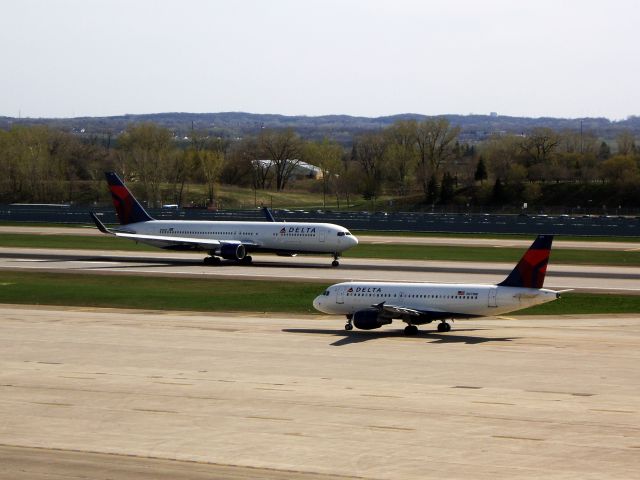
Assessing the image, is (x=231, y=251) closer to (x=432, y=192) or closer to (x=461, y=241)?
(x=461, y=241)

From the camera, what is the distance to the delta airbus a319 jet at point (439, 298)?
189 ft

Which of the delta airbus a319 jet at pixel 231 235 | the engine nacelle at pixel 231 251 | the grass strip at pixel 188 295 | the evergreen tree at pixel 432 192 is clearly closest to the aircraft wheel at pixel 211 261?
the delta airbus a319 jet at pixel 231 235

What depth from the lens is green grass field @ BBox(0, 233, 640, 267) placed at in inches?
4156

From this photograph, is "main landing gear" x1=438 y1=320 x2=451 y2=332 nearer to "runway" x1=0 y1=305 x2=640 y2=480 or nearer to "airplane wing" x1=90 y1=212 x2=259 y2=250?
"runway" x1=0 y1=305 x2=640 y2=480

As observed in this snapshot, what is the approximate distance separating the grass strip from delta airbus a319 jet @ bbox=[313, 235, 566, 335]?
9525 mm

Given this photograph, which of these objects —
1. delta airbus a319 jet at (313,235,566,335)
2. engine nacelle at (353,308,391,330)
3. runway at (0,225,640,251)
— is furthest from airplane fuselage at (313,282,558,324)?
runway at (0,225,640,251)

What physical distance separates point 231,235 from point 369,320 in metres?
44.6

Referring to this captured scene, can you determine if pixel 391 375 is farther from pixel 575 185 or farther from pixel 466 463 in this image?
pixel 575 185

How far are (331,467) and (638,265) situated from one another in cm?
7226

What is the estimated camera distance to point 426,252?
11400 centimetres

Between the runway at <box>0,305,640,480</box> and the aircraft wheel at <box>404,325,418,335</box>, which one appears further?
the aircraft wheel at <box>404,325,418,335</box>

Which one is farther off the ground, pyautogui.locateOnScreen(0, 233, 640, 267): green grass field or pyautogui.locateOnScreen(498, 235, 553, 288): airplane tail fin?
pyautogui.locateOnScreen(498, 235, 553, 288): airplane tail fin

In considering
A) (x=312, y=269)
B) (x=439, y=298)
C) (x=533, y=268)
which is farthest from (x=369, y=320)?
(x=312, y=269)

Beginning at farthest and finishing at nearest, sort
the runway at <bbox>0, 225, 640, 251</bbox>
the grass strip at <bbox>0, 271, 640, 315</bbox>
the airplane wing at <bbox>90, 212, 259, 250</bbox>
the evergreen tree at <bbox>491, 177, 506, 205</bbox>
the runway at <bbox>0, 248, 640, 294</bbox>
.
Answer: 1. the evergreen tree at <bbox>491, 177, 506, 205</bbox>
2. the runway at <bbox>0, 225, 640, 251</bbox>
3. the airplane wing at <bbox>90, 212, 259, 250</bbox>
4. the runway at <bbox>0, 248, 640, 294</bbox>
5. the grass strip at <bbox>0, 271, 640, 315</bbox>
